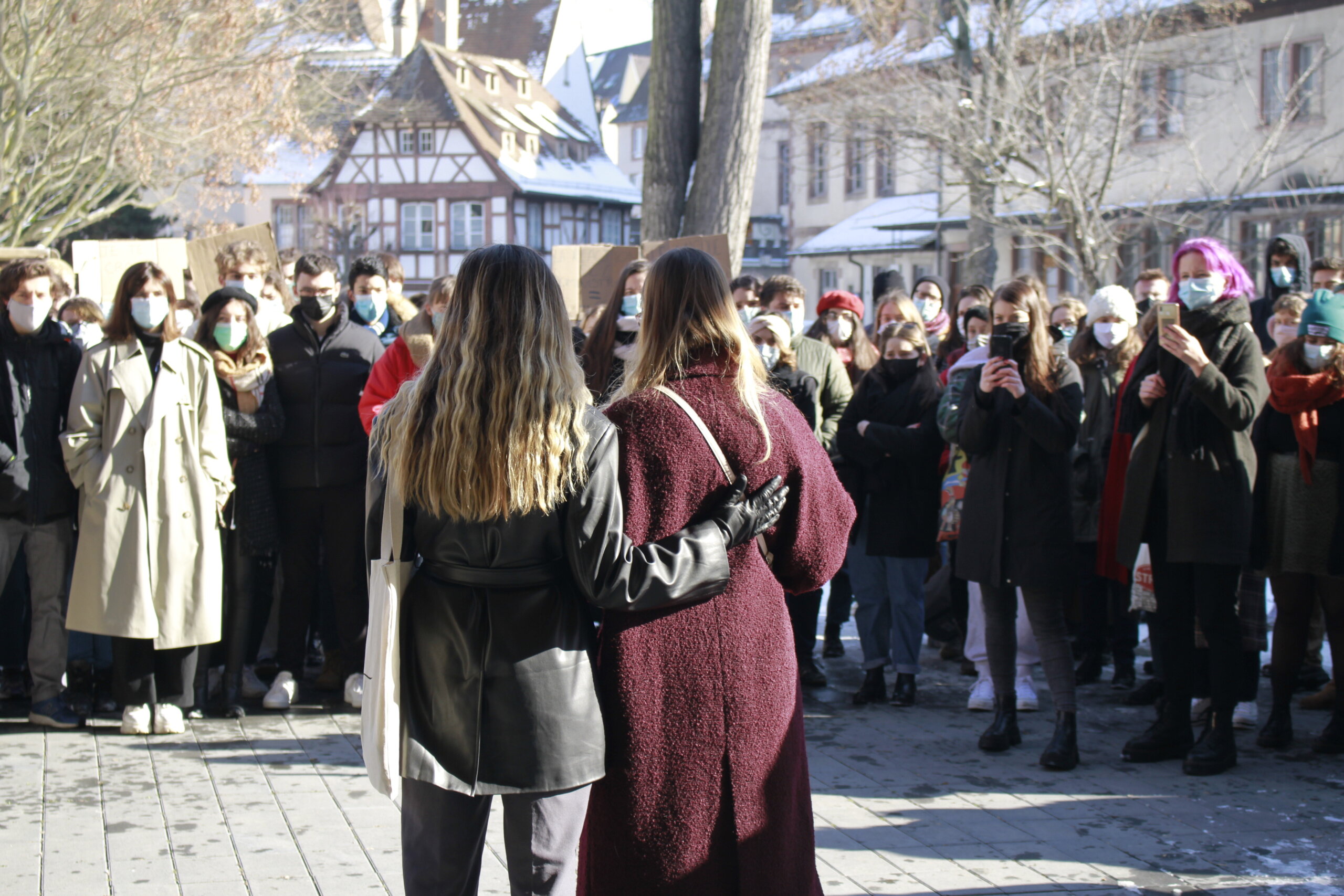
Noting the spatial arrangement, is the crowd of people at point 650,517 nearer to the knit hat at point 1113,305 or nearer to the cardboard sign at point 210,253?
the knit hat at point 1113,305

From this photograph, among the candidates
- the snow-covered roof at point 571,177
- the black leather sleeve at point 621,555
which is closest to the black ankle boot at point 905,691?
the black leather sleeve at point 621,555

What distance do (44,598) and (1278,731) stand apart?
19.1ft

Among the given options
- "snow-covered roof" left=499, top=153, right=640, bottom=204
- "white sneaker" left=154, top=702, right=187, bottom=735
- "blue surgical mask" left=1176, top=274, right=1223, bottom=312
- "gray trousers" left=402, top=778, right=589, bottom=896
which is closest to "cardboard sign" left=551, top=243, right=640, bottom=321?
"white sneaker" left=154, top=702, right=187, bottom=735

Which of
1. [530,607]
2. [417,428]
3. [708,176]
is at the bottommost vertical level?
[530,607]

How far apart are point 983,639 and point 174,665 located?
13.2 ft

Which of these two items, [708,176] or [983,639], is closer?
[983,639]

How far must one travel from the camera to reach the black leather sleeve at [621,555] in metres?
3.14

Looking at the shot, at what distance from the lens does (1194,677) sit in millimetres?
6312

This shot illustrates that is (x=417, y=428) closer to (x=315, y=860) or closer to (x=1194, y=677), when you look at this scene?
(x=315, y=860)

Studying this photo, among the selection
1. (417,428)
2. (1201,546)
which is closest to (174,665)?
(417,428)

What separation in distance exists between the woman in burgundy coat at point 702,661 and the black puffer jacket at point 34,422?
397 cm

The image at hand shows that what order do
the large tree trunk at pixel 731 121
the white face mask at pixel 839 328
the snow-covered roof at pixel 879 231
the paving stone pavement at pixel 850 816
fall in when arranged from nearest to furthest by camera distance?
the paving stone pavement at pixel 850 816 < the white face mask at pixel 839 328 < the large tree trunk at pixel 731 121 < the snow-covered roof at pixel 879 231

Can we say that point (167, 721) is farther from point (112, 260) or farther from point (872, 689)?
point (112, 260)

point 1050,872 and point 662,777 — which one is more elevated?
point 662,777
